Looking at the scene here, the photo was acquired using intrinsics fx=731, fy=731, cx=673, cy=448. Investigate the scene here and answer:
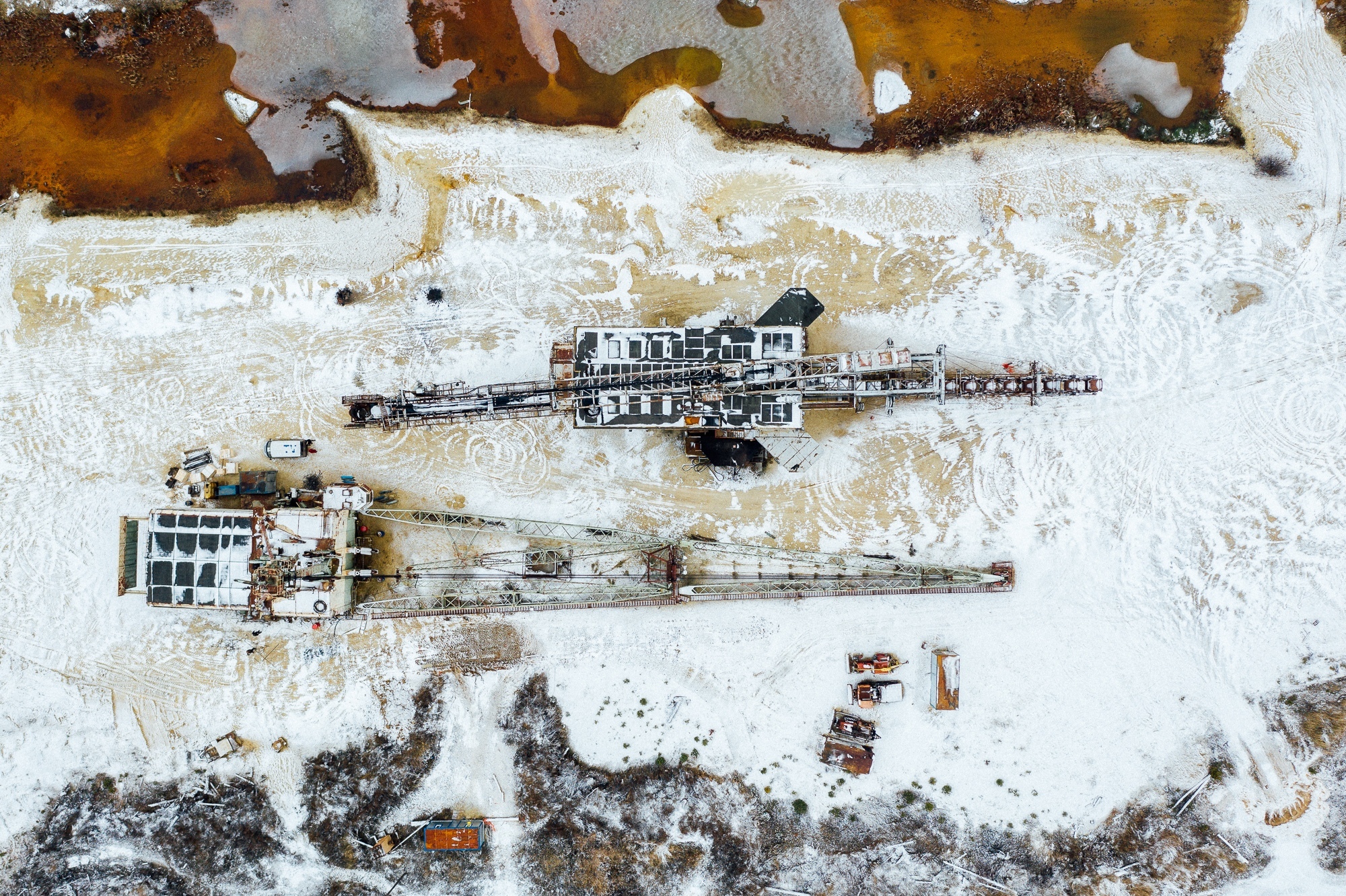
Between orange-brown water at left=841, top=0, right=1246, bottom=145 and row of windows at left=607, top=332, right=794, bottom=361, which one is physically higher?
orange-brown water at left=841, top=0, right=1246, bottom=145

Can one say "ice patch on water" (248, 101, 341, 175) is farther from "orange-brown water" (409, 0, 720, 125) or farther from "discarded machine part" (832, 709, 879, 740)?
"discarded machine part" (832, 709, 879, 740)

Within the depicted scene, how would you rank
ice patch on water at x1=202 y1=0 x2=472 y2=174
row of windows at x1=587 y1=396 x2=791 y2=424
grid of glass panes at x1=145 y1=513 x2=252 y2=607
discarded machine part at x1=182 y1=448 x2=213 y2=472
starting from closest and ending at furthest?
row of windows at x1=587 y1=396 x2=791 y2=424
grid of glass panes at x1=145 y1=513 x2=252 y2=607
discarded machine part at x1=182 y1=448 x2=213 y2=472
ice patch on water at x1=202 y1=0 x2=472 y2=174

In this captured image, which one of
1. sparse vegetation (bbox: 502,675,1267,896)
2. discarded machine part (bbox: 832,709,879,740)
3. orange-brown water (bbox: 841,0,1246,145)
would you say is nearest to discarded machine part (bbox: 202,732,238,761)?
sparse vegetation (bbox: 502,675,1267,896)

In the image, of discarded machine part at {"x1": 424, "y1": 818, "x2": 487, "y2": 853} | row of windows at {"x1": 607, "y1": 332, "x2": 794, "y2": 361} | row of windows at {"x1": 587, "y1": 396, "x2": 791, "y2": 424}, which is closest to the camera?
row of windows at {"x1": 587, "y1": 396, "x2": 791, "y2": 424}

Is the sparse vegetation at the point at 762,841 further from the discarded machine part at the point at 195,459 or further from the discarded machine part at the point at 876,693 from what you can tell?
the discarded machine part at the point at 195,459

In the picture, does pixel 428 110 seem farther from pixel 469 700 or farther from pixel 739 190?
pixel 469 700

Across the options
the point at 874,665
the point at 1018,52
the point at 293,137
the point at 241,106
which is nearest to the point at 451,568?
the point at 874,665

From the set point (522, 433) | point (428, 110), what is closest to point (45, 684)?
point (522, 433)
